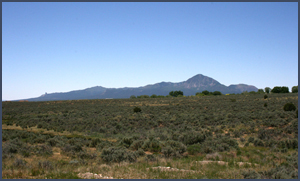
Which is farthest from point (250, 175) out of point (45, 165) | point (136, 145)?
point (45, 165)

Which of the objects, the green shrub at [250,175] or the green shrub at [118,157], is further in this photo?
the green shrub at [118,157]

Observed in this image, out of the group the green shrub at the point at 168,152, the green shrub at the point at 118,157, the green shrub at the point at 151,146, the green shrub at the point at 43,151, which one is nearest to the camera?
the green shrub at the point at 118,157

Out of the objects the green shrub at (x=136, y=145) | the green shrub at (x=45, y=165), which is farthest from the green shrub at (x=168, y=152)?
the green shrub at (x=45, y=165)

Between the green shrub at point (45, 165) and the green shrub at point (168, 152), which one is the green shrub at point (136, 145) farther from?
the green shrub at point (45, 165)

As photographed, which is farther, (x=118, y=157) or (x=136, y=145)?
(x=136, y=145)

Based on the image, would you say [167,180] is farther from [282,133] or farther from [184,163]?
[282,133]

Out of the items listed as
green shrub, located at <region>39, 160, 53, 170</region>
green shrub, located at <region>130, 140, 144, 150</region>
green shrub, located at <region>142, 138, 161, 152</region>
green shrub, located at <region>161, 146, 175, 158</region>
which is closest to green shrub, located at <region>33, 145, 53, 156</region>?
green shrub, located at <region>39, 160, 53, 170</region>

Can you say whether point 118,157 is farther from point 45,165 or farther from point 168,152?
point 45,165

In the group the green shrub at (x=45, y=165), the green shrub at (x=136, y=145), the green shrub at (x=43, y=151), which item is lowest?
the green shrub at (x=136, y=145)

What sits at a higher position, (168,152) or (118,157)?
(118,157)

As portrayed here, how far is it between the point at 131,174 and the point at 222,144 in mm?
6186

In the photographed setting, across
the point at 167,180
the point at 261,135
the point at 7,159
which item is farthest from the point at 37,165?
the point at 261,135

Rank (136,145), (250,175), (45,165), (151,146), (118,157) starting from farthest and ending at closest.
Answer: (136,145) < (151,146) < (118,157) < (45,165) < (250,175)

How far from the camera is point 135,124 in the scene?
885 inches
